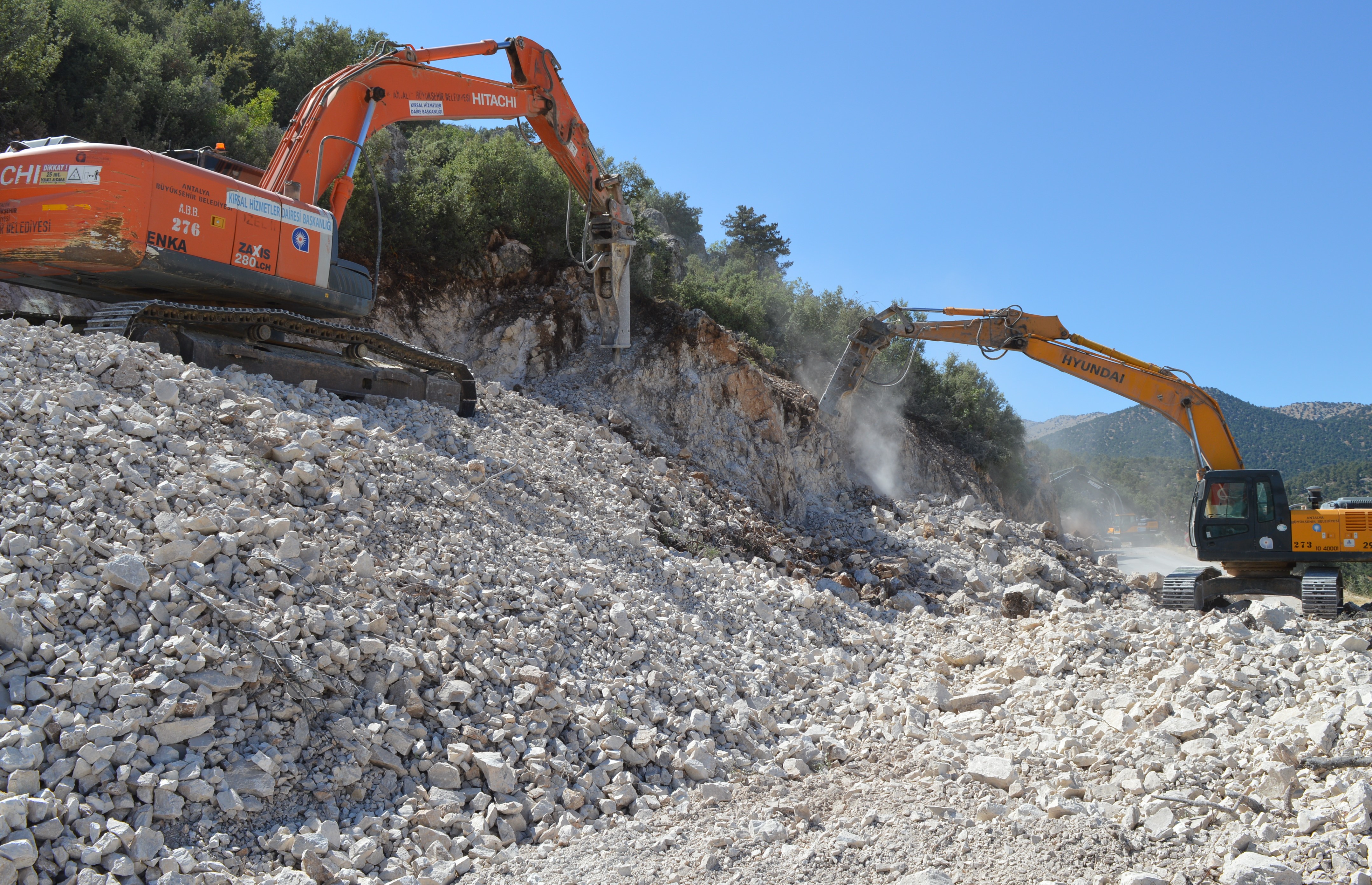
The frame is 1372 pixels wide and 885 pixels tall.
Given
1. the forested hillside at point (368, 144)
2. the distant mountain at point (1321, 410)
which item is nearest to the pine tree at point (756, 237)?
the forested hillside at point (368, 144)

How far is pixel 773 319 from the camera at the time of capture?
70.9 ft

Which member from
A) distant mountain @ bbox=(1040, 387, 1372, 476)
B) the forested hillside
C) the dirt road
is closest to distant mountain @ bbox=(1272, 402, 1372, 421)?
distant mountain @ bbox=(1040, 387, 1372, 476)

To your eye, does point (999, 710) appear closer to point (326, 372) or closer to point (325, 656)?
point (325, 656)

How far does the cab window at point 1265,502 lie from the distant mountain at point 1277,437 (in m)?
47.0

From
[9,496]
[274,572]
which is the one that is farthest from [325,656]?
[9,496]

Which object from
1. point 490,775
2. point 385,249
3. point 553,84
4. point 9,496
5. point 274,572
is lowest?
point 490,775

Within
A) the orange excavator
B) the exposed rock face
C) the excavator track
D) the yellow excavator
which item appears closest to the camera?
the orange excavator

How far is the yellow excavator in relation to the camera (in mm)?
9922

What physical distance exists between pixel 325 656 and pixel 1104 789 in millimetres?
4628

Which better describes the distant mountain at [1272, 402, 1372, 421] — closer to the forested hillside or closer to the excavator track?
the forested hillside

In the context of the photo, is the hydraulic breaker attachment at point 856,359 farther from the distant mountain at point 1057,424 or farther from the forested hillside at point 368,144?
the distant mountain at point 1057,424

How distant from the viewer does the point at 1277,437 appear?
63.4m

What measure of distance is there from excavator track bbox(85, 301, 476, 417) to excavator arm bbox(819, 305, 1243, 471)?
20.5 ft

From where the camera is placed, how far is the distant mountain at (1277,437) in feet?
194
